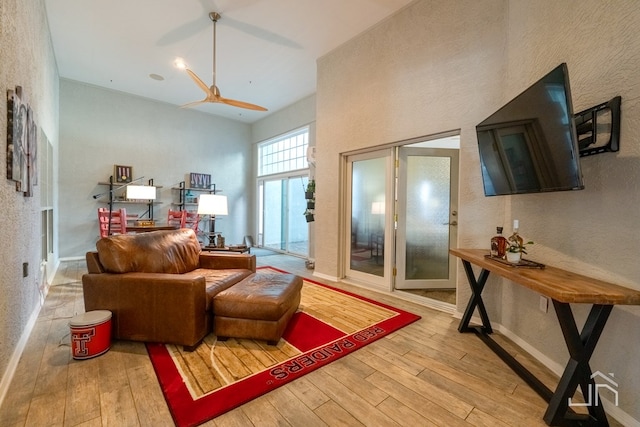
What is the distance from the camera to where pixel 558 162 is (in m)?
1.66

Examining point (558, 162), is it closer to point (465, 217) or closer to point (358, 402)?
point (465, 217)

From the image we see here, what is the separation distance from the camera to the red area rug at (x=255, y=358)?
1.57 metres

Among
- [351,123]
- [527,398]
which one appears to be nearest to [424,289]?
[527,398]

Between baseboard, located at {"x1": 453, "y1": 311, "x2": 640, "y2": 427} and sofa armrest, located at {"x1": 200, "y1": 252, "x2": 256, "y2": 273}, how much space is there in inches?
92.2

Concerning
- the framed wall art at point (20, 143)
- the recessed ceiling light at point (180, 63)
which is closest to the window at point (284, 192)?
the recessed ceiling light at point (180, 63)

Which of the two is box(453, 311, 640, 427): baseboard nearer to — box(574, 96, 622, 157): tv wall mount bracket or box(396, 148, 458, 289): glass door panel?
box(396, 148, 458, 289): glass door panel

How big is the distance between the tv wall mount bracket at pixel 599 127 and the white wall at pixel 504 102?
42 millimetres

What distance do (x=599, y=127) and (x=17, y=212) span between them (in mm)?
4005

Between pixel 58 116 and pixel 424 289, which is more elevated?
pixel 58 116

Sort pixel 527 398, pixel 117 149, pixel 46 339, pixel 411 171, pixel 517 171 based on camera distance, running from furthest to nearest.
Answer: pixel 117 149
pixel 411 171
pixel 46 339
pixel 517 171
pixel 527 398

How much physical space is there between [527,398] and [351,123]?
3.46 metres

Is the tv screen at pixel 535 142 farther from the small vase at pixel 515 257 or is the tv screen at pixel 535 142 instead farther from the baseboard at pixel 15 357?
the baseboard at pixel 15 357

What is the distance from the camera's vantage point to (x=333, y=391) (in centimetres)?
168

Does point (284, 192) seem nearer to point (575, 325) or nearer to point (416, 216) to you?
point (416, 216)
